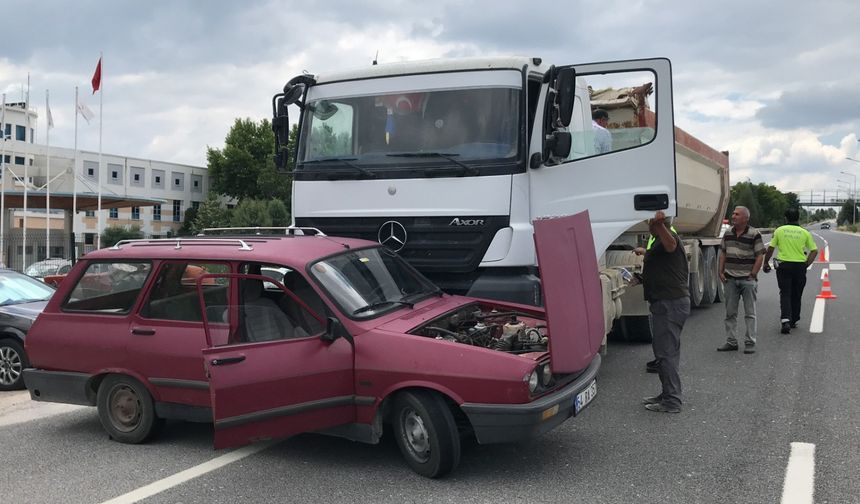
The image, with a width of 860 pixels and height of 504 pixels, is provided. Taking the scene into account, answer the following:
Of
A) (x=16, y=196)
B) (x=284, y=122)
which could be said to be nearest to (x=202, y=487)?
(x=284, y=122)

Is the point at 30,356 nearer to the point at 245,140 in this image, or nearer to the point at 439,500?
the point at 439,500

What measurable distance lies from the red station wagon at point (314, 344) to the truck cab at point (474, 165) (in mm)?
688

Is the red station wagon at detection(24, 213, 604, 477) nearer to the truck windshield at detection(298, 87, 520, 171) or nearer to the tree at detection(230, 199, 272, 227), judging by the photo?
the truck windshield at detection(298, 87, 520, 171)

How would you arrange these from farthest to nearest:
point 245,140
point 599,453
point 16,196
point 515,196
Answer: point 245,140 < point 16,196 < point 515,196 < point 599,453

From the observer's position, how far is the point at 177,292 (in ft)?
17.5

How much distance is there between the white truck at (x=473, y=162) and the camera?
640 centimetres

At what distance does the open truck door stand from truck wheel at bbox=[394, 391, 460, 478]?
254cm

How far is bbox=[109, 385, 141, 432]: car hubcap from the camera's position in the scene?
5418 millimetres

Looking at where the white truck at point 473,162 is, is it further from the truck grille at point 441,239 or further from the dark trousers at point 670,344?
the dark trousers at point 670,344

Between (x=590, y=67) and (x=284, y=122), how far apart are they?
3007 mm

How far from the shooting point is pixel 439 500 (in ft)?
13.8

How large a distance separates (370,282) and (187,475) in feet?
5.87

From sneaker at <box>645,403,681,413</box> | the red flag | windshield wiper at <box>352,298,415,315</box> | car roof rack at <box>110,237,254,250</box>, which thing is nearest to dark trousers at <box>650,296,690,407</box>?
sneaker at <box>645,403,681,413</box>

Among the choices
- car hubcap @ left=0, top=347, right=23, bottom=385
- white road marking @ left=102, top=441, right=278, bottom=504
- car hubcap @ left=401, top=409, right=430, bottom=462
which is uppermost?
car hubcap @ left=401, top=409, right=430, bottom=462
